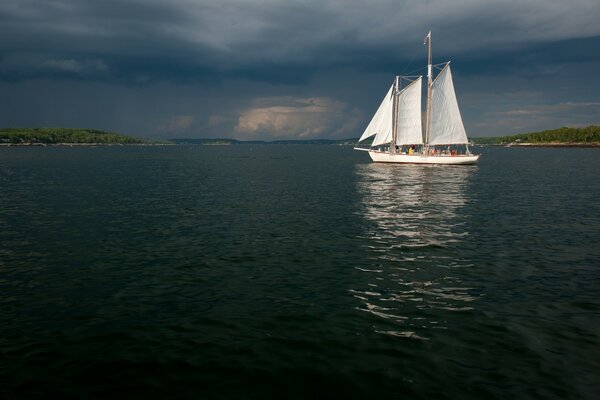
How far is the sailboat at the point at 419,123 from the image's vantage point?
99250 mm

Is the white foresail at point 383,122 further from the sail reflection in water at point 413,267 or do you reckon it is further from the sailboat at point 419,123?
the sail reflection in water at point 413,267

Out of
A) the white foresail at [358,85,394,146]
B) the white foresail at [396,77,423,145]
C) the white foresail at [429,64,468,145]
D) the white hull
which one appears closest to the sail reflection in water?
the white hull

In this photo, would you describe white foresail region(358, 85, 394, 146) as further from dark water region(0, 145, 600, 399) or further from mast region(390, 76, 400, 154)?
dark water region(0, 145, 600, 399)

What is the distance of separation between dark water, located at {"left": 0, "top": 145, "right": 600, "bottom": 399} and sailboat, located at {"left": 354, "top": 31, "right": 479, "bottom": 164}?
7015cm

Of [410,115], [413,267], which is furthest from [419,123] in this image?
[413,267]

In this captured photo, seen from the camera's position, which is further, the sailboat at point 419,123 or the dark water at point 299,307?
the sailboat at point 419,123

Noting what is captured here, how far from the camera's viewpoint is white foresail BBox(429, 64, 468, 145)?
3873 inches

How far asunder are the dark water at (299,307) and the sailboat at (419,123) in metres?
70.1

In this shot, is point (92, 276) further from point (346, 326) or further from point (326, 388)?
point (326, 388)

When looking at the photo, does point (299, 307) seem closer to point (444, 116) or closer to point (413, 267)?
point (413, 267)

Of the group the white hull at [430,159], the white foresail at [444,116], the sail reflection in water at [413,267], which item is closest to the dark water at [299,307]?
the sail reflection in water at [413,267]

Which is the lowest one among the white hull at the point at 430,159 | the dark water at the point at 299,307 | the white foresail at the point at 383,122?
the dark water at the point at 299,307

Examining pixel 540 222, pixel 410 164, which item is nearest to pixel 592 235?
pixel 540 222

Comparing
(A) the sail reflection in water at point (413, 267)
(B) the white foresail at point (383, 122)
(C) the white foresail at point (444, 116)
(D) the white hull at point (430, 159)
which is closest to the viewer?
(A) the sail reflection in water at point (413, 267)
